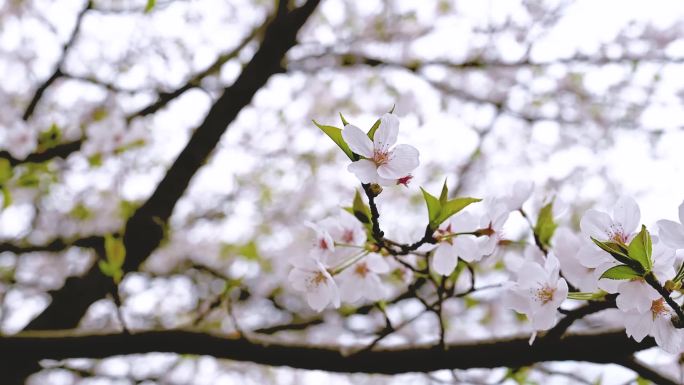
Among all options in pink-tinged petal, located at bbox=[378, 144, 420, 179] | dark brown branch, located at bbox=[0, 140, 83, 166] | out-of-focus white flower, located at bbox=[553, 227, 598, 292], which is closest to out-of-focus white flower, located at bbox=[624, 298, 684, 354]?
out-of-focus white flower, located at bbox=[553, 227, 598, 292]

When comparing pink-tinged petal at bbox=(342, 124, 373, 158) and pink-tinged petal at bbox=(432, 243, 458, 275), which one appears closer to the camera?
pink-tinged petal at bbox=(342, 124, 373, 158)

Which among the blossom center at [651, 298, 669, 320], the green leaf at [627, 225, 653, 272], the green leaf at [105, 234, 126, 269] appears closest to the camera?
the green leaf at [627, 225, 653, 272]

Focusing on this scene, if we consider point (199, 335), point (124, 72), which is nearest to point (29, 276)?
point (124, 72)

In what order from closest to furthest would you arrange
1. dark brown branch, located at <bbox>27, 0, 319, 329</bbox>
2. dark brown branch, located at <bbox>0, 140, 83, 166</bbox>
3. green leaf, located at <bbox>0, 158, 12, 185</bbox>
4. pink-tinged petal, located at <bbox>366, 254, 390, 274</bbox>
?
pink-tinged petal, located at <bbox>366, 254, 390, 274</bbox>, green leaf, located at <bbox>0, 158, 12, 185</bbox>, dark brown branch, located at <bbox>27, 0, 319, 329</bbox>, dark brown branch, located at <bbox>0, 140, 83, 166</bbox>

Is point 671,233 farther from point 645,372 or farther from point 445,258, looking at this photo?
point 645,372

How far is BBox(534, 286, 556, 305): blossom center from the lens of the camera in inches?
35.3

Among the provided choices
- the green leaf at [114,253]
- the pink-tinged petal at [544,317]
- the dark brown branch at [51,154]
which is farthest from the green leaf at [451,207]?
Answer: the dark brown branch at [51,154]

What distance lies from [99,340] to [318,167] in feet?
10.9

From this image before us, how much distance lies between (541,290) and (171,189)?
68.0 inches

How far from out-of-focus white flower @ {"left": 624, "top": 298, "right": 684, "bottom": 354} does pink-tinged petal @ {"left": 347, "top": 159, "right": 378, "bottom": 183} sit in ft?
1.47

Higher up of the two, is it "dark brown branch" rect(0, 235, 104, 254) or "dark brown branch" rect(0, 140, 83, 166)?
"dark brown branch" rect(0, 140, 83, 166)

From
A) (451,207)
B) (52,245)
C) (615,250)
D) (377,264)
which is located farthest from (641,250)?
(52,245)

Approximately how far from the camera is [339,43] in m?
3.38

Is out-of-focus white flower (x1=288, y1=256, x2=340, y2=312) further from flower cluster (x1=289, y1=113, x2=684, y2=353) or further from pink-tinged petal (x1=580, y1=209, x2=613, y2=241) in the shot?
pink-tinged petal (x1=580, y1=209, x2=613, y2=241)
